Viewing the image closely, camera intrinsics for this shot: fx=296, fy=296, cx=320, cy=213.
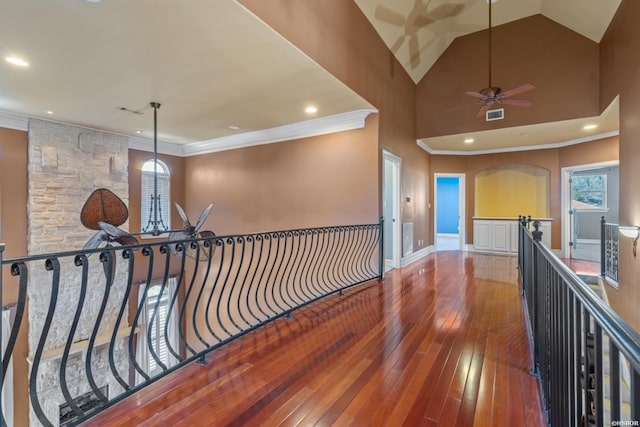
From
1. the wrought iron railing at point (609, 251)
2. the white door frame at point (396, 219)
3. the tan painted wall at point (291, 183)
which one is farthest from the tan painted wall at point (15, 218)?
the wrought iron railing at point (609, 251)

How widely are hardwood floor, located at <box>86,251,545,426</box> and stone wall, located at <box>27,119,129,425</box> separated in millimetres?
4468

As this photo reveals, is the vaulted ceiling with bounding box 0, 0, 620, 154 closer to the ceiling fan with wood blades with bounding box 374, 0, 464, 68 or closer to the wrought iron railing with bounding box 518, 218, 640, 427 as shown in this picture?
the ceiling fan with wood blades with bounding box 374, 0, 464, 68

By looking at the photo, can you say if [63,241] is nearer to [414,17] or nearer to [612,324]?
[612,324]

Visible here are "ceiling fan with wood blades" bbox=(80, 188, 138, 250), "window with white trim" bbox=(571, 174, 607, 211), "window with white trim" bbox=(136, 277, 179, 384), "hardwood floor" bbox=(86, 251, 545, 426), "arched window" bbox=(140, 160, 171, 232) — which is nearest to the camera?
"hardwood floor" bbox=(86, 251, 545, 426)

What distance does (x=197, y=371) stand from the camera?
7.04 ft

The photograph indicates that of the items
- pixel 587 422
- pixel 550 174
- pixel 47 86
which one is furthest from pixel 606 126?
pixel 47 86

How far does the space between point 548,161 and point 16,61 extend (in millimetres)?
9770

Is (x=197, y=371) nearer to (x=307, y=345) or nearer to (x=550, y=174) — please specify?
(x=307, y=345)

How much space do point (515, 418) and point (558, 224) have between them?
282 inches

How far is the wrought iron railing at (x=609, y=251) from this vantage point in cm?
481

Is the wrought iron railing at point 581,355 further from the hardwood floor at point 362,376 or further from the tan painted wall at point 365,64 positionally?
the tan painted wall at point 365,64

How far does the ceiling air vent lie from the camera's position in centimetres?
588

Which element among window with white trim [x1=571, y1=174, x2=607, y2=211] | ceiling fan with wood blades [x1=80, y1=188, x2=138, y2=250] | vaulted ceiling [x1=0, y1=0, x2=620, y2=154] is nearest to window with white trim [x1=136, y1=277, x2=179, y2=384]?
ceiling fan with wood blades [x1=80, y1=188, x2=138, y2=250]

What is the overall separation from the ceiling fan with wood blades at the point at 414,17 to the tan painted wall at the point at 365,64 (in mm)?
271
